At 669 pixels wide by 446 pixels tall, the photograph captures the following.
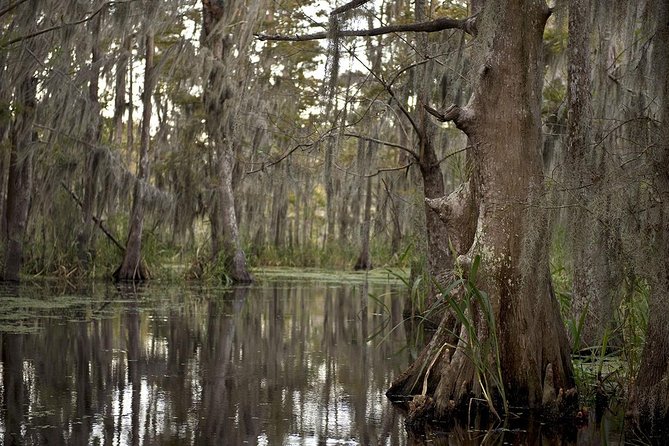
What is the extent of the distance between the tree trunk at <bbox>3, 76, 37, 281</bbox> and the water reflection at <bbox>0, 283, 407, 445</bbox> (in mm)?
3435

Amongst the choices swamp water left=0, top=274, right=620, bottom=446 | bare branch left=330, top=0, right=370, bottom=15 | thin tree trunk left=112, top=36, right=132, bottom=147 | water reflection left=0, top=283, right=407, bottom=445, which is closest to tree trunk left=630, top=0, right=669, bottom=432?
swamp water left=0, top=274, right=620, bottom=446

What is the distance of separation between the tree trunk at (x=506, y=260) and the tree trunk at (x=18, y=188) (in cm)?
1040

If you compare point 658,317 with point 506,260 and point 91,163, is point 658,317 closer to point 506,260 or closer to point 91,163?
point 506,260

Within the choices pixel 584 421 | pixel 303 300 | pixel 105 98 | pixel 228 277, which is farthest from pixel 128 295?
pixel 584 421

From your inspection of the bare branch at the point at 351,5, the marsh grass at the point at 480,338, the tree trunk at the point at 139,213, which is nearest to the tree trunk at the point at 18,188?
the tree trunk at the point at 139,213

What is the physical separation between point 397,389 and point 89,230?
36.0ft

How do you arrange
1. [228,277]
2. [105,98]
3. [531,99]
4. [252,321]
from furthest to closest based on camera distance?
[105,98], [228,277], [252,321], [531,99]

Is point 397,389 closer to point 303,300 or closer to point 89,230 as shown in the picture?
point 303,300

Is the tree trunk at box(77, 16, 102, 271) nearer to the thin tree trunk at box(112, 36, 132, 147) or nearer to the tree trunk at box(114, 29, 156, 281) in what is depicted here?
the thin tree trunk at box(112, 36, 132, 147)

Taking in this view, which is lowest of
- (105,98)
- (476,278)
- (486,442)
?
(486,442)

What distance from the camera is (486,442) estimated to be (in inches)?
182

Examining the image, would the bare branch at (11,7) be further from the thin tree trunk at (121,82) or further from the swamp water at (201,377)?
the thin tree trunk at (121,82)

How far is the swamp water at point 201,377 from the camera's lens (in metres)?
4.70

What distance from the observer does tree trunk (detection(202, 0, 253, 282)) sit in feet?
56.6
